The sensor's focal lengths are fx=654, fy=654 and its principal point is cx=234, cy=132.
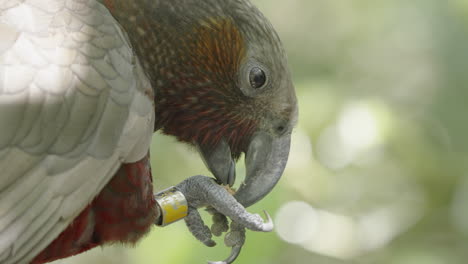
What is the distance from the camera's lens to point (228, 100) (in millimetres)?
1939

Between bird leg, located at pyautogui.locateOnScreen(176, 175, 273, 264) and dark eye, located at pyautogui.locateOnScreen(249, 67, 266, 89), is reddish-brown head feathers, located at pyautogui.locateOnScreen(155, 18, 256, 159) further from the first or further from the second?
bird leg, located at pyautogui.locateOnScreen(176, 175, 273, 264)

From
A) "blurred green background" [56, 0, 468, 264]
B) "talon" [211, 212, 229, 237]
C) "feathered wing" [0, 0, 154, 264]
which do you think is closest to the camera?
"feathered wing" [0, 0, 154, 264]

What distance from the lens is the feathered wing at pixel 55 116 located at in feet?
4.80

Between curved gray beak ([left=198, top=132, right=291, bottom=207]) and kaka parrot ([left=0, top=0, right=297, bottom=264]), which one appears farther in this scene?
curved gray beak ([left=198, top=132, right=291, bottom=207])

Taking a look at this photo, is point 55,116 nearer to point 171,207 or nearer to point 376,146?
point 171,207

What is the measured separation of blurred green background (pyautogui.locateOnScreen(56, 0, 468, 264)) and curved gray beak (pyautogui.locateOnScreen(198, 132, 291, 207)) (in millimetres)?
883

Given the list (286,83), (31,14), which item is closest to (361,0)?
(286,83)

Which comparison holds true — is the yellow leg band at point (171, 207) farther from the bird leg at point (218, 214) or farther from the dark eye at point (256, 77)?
the dark eye at point (256, 77)

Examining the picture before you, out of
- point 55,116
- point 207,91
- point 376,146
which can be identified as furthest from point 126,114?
point 376,146

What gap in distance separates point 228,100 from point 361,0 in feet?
6.53

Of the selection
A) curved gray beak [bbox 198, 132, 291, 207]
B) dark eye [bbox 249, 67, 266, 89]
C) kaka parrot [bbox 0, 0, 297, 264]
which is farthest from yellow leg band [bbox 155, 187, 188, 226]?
dark eye [bbox 249, 67, 266, 89]

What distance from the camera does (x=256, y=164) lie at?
1.94 m

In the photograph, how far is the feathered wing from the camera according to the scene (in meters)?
1.46

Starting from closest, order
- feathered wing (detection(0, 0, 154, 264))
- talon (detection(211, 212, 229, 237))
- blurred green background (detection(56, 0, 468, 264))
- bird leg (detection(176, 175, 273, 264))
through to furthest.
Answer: feathered wing (detection(0, 0, 154, 264)), bird leg (detection(176, 175, 273, 264)), talon (detection(211, 212, 229, 237)), blurred green background (detection(56, 0, 468, 264))
